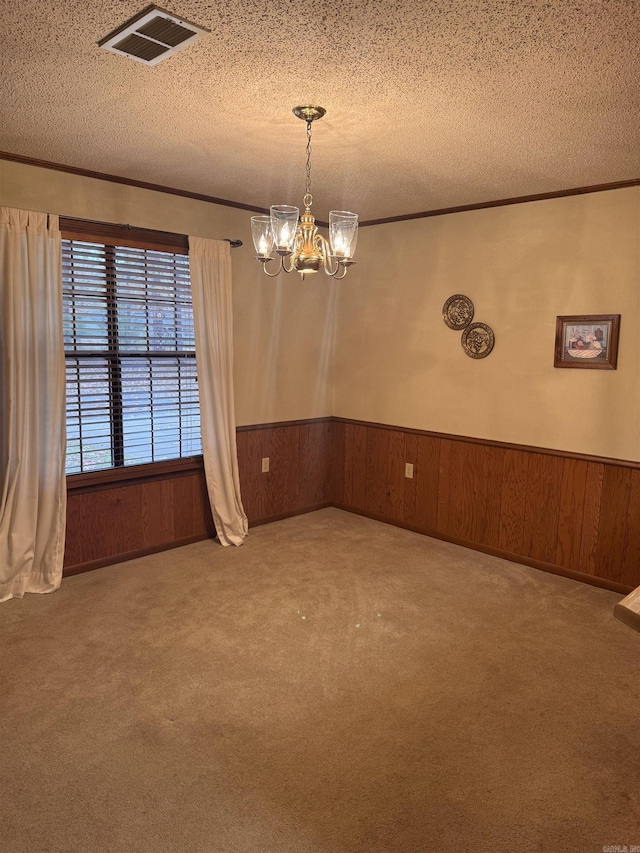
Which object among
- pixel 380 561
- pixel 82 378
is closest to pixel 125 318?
pixel 82 378

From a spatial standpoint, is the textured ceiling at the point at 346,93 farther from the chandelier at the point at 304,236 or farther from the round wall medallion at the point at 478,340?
the round wall medallion at the point at 478,340

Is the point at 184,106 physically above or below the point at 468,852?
above

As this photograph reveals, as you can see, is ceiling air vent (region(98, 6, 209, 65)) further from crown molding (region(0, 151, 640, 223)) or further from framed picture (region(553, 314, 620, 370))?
framed picture (region(553, 314, 620, 370))

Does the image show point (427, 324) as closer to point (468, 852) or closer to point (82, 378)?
point (82, 378)

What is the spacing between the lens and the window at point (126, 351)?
359 cm

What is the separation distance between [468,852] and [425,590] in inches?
73.9

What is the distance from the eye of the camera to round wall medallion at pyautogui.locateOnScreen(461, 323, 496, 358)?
412 cm

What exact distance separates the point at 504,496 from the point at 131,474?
252 cm

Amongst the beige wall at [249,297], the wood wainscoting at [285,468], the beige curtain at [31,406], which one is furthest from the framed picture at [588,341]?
the beige curtain at [31,406]

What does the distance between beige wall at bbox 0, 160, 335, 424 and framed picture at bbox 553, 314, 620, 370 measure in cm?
198

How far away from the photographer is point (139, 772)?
2.05m

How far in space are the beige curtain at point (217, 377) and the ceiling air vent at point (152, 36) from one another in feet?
6.48

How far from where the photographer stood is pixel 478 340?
4.18 meters

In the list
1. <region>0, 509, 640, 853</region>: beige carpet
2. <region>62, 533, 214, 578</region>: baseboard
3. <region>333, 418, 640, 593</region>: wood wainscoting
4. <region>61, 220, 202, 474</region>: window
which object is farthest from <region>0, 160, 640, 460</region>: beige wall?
<region>0, 509, 640, 853</region>: beige carpet
